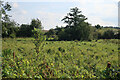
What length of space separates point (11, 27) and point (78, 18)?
17.2 m

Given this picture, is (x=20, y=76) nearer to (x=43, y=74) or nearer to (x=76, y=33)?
(x=43, y=74)

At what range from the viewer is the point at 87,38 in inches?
1232

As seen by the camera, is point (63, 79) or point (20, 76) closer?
point (20, 76)

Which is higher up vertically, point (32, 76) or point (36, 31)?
point (36, 31)

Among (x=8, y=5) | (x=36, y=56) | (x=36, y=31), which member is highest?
(x=8, y=5)

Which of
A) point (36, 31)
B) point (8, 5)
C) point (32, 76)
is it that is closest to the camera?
point (32, 76)

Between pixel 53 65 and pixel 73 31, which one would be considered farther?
pixel 73 31

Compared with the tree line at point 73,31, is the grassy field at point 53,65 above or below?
below

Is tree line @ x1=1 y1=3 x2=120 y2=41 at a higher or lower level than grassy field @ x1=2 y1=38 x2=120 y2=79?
higher

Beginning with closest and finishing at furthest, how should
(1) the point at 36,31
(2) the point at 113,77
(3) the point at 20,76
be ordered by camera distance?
1. (3) the point at 20,76
2. (2) the point at 113,77
3. (1) the point at 36,31

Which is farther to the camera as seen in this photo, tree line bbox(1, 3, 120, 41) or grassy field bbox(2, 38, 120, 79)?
tree line bbox(1, 3, 120, 41)

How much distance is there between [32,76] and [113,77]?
12.3 ft

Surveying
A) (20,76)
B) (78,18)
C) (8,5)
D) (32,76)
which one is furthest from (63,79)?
(78,18)

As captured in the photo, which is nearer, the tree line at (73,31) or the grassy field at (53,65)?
the grassy field at (53,65)
